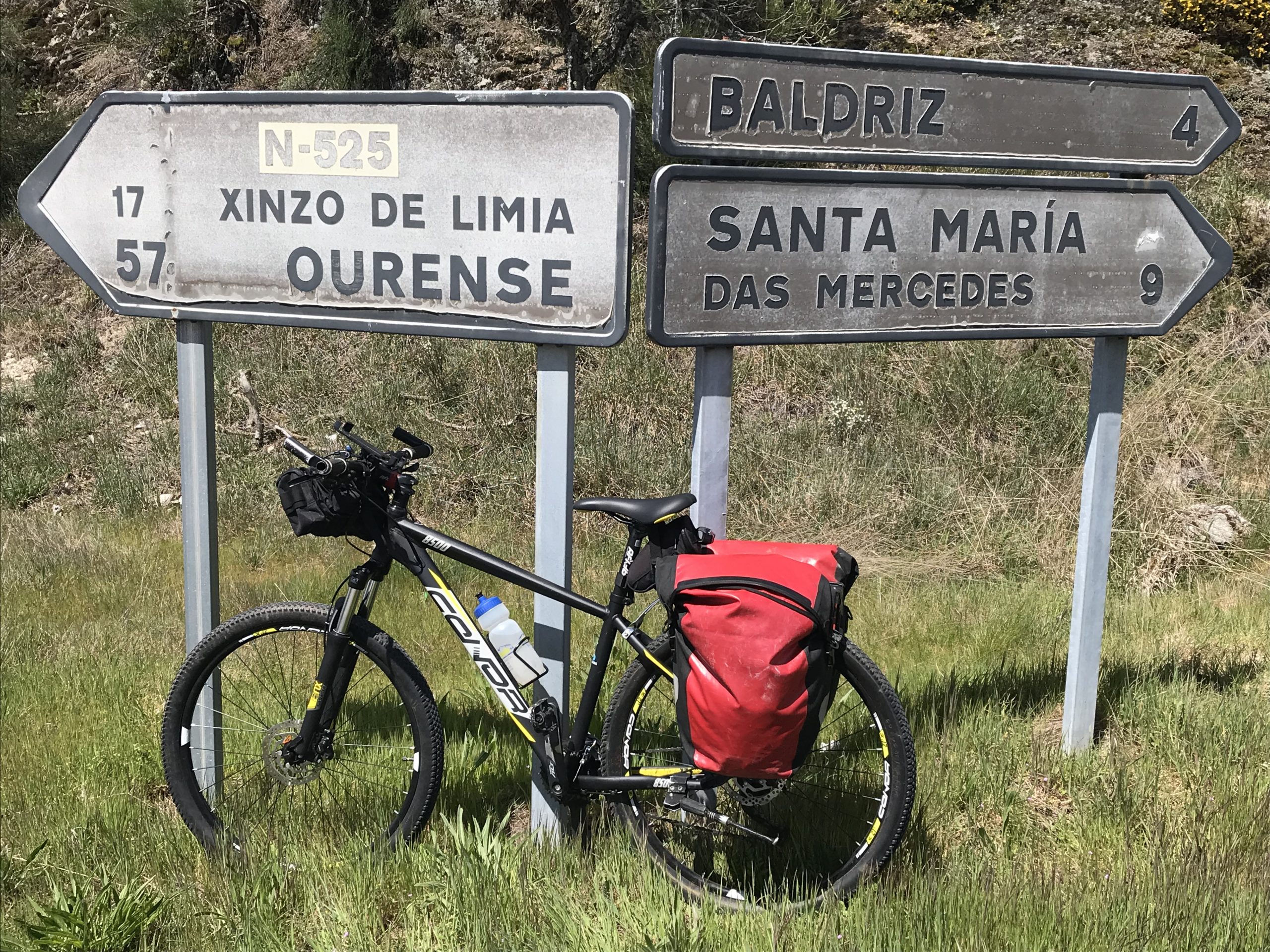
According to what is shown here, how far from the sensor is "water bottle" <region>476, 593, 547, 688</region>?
297cm

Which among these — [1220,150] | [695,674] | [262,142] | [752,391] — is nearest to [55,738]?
[262,142]

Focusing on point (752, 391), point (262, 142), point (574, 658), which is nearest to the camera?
point (262, 142)

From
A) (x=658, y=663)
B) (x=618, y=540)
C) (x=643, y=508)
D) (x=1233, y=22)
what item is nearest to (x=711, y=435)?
(x=643, y=508)

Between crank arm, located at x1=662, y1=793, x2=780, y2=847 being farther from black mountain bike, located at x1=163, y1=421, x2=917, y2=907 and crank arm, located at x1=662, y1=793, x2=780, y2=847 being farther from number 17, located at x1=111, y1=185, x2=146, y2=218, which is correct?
number 17, located at x1=111, y1=185, x2=146, y2=218

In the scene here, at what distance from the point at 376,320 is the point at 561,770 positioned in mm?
1282

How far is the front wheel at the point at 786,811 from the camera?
9.17ft

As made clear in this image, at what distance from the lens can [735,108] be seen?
2.86 meters

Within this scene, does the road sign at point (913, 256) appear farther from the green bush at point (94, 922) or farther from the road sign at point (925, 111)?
the green bush at point (94, 922)

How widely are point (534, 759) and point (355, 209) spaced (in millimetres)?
1535

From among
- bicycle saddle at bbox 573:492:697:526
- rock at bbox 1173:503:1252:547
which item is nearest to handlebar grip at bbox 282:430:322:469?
bicycle saddle at bbox 573:492:697:526

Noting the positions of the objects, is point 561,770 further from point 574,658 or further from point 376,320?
point 574,658

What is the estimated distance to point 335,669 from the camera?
3.05 m

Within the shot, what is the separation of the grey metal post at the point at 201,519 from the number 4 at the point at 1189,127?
297cm

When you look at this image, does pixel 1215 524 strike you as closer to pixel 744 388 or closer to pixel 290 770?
pixel 744 388
